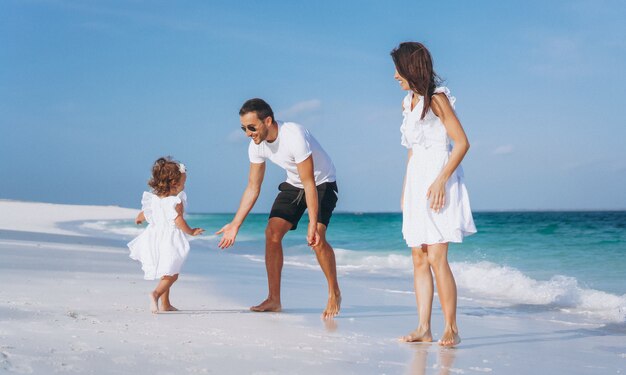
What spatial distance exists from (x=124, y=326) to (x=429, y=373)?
1.92 meters

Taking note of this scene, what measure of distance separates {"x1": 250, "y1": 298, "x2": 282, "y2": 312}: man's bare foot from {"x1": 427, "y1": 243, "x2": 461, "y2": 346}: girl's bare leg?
1699mm

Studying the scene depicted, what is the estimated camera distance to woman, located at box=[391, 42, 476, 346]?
4477mm

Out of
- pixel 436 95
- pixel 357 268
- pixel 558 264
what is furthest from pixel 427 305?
pixel 558 264

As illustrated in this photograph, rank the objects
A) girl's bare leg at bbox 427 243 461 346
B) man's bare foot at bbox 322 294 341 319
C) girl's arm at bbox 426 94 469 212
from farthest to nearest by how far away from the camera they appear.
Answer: man's bare foot at bbox 322 294 341 319 → girl's bare leg at bbox 427 243 461 346 → girl's arm at bbox 426 94 469 212

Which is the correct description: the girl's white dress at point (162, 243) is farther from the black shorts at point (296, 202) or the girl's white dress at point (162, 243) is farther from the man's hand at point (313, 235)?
the man's hand at point (313, 235)

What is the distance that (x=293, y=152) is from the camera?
18.3ft

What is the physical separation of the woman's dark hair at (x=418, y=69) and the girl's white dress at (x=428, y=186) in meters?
0.07

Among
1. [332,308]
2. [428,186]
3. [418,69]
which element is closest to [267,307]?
[332,308]

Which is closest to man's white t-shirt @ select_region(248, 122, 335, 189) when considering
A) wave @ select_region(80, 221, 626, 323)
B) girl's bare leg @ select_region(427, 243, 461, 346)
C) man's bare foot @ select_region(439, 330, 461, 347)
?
girl's bare leg @ select_region(427, 243, 461, 346)

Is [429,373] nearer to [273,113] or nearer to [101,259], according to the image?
[273,113]

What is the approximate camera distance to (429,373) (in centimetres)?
376

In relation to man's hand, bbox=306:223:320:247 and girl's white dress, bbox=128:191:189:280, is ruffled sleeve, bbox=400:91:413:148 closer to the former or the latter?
man's hand, bbox=306:223:320:247

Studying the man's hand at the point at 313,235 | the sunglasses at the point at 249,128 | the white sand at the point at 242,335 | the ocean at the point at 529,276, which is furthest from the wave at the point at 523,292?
the sunglasses at the point at 249,128

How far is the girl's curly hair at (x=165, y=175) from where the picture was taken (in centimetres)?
595
